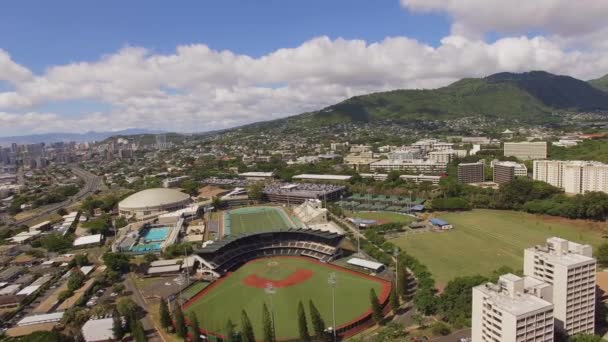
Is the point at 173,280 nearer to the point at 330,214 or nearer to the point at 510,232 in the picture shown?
the point at 330,214

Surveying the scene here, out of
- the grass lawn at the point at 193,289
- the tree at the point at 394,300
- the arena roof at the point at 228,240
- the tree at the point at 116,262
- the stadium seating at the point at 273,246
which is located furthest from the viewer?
the tree at the point at 116,262

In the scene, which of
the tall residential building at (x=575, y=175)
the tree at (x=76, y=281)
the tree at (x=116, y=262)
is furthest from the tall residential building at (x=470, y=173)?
the tree at (x=76, y=281)

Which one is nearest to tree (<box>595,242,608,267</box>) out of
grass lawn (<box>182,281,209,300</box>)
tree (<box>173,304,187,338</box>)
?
grass lawn (<box>182,281,209,300</box>)

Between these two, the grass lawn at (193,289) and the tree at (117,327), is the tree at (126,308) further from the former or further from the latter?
the grass lawn at (193,289)

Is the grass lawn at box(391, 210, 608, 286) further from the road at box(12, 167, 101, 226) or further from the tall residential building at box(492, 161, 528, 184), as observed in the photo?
the road at box(12, 167, 101, 226)

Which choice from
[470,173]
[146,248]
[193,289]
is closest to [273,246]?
[193,289]

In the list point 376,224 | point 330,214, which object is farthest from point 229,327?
point 330,214
